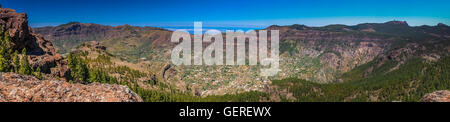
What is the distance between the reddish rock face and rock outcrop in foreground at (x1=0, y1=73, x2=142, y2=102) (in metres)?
44.2

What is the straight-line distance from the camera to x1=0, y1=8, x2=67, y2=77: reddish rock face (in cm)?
7569

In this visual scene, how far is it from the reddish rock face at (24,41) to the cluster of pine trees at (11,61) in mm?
2639

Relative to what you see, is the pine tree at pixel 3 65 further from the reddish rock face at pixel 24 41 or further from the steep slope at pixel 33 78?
the reddish rock face at pixel 24 41

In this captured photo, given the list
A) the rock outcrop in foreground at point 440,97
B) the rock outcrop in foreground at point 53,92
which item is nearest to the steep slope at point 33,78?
the rock outcrop in foreground at point 53,92

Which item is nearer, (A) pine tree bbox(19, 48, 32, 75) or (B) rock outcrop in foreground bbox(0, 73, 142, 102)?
(B) rock outcrop in foreground bbox(0, 73, 142, 102)

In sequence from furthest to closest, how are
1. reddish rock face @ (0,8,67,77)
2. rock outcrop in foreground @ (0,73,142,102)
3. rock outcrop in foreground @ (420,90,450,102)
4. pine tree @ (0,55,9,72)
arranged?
1. reddish rock face @ (0,8,67,77)
2. pine tree @ (0,55,9,72)
3. rock outcrop in foreground @ (420,90,450,102)
4. rock outcrop in foreground @ (0,73,142,102)

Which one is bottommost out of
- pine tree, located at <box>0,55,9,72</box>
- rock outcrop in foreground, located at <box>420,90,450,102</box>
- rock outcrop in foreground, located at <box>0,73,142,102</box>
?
rock outcrop in foreground, located at <box>420,90,450,102</box>

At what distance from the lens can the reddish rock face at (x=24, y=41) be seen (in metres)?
75.7

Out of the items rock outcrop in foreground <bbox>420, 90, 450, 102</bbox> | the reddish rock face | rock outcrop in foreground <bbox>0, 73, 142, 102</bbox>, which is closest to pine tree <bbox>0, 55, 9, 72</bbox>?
the reddish rock face

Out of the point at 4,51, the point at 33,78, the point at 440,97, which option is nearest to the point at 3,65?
the point at 4,51

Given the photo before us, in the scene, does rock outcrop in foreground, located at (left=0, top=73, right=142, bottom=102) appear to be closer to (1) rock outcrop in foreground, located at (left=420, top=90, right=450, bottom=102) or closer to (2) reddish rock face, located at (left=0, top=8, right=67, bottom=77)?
(2) reddish rock face, located at (left=0, top=8, right=67, bottom=77)

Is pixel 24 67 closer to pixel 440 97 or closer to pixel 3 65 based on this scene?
pixel 3 65

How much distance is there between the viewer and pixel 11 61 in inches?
2817
